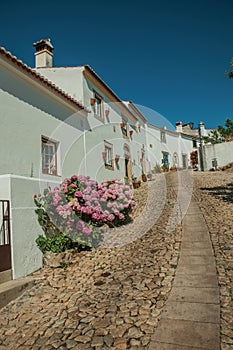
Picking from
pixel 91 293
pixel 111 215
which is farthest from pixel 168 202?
pixel 91 293

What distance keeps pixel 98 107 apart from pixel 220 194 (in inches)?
311

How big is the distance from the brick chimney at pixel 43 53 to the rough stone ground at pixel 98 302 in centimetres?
1079

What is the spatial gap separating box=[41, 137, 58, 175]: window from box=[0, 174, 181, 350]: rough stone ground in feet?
11.7

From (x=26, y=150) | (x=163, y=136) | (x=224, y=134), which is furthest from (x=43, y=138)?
(x=224, y=134)

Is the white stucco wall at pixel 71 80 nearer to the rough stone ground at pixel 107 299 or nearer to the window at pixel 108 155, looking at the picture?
the window at pixel 108 155

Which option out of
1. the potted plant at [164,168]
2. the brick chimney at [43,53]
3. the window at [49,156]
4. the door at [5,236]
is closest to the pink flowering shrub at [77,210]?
the door at [5,236]

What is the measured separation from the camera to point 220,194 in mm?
11625

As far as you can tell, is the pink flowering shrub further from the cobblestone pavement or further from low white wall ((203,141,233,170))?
low white wall ((203,141,233,170))

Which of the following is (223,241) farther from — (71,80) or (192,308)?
(71,80)

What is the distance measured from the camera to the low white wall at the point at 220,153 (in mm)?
23547

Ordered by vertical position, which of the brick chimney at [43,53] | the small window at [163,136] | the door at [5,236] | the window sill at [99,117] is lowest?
the door at [5,236]

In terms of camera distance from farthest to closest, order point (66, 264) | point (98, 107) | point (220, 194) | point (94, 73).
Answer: point (98, 107), point (94, 73), point (220, 194), point (66, 264)

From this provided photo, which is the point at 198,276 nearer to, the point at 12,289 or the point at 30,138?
the point at 12,289

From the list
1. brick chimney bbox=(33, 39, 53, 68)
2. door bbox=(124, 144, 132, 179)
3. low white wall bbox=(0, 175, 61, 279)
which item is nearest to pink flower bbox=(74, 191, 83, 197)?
low white wall bbox=(0, 175, 61, 279)
